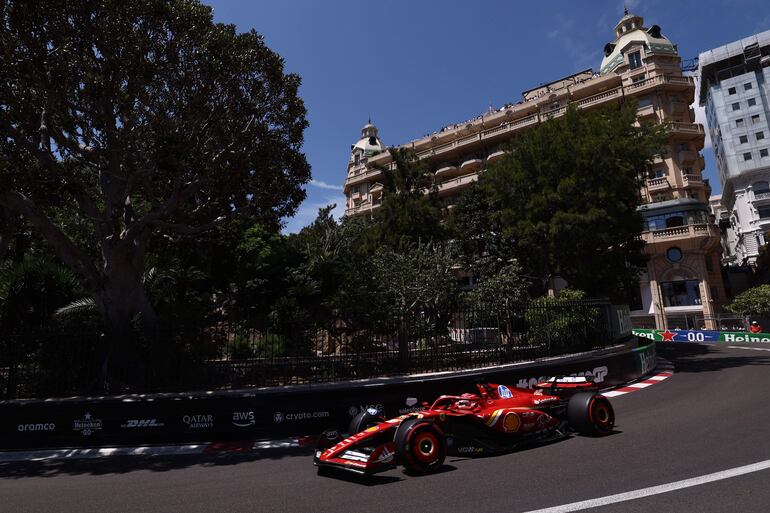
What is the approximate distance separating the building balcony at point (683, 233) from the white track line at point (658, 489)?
37.0 metres

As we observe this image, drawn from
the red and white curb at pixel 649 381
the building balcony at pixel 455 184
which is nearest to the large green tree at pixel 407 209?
the red and white curb at pixel 649 381

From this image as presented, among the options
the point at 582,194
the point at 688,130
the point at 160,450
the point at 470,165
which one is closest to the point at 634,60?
the point at 688,130

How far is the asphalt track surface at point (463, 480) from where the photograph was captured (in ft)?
15.5

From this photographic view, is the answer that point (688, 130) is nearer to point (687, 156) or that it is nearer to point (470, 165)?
point (687, 156)

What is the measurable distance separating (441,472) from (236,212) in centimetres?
1034

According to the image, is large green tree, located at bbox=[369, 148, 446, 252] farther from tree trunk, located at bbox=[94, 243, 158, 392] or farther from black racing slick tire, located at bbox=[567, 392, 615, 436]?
black racing slick tire, located at bbox=[567, 392, 615, 436]

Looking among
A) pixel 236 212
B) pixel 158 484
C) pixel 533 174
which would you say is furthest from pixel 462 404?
pixel 533 174

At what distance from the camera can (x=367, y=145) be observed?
72750 millimetres

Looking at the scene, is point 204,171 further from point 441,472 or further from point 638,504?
point 638,504

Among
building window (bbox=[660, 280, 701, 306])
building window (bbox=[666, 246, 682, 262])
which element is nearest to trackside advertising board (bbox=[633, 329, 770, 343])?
building window (bbox=[660, 280, 701, 306])

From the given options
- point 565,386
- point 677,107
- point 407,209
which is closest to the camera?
point 565,386

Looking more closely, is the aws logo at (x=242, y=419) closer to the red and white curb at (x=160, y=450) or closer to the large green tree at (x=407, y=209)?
the red and white curb at (x=160, y=450)

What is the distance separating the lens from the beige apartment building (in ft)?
122

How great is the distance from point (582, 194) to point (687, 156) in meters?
28.7
